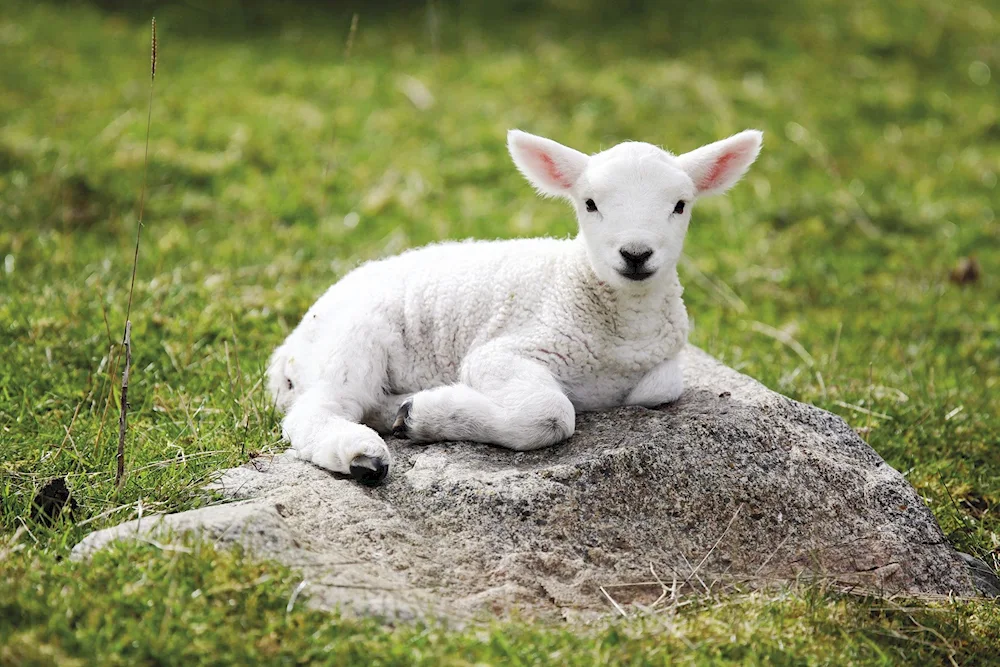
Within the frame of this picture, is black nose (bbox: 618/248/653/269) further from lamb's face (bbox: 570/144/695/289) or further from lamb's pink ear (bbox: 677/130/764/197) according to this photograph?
lamb's pink ear (bbox: 677/130/764/197)

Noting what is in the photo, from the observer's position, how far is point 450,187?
11609 mm

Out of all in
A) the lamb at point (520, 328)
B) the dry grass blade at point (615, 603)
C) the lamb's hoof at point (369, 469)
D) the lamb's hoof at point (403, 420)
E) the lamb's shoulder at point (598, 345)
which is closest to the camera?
the dry grass blade at point (615, 603)

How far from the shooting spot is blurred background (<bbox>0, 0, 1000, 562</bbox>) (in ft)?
22.1

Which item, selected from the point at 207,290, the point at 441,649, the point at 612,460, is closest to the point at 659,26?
the point at 207,290

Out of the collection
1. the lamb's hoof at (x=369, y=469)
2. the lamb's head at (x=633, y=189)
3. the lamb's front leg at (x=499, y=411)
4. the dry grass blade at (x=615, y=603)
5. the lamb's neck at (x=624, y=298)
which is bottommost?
the dry grass blade at (x=615, y=603)

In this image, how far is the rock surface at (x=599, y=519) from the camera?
4.45 m

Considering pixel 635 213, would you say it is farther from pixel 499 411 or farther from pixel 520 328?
pixel 499 411

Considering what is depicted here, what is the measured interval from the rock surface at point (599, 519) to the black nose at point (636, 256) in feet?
2.63

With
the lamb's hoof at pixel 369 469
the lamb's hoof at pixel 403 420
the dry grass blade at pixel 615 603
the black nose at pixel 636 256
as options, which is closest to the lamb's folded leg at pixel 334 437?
the lamb's hoof at pixel 369 469

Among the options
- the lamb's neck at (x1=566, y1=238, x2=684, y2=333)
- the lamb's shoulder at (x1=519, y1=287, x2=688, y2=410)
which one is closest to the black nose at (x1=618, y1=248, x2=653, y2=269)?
the lamb's neck at (x1=566, y1=238, x2=684, y2=333)

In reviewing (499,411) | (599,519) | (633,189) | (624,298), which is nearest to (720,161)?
(633,189)

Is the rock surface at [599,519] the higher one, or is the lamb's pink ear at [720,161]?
the lamb's pink ear at [720,161]

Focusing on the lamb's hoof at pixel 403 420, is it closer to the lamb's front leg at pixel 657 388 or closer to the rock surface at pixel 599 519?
the rock surface at pixel 599 519

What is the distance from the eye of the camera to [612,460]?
503cm
